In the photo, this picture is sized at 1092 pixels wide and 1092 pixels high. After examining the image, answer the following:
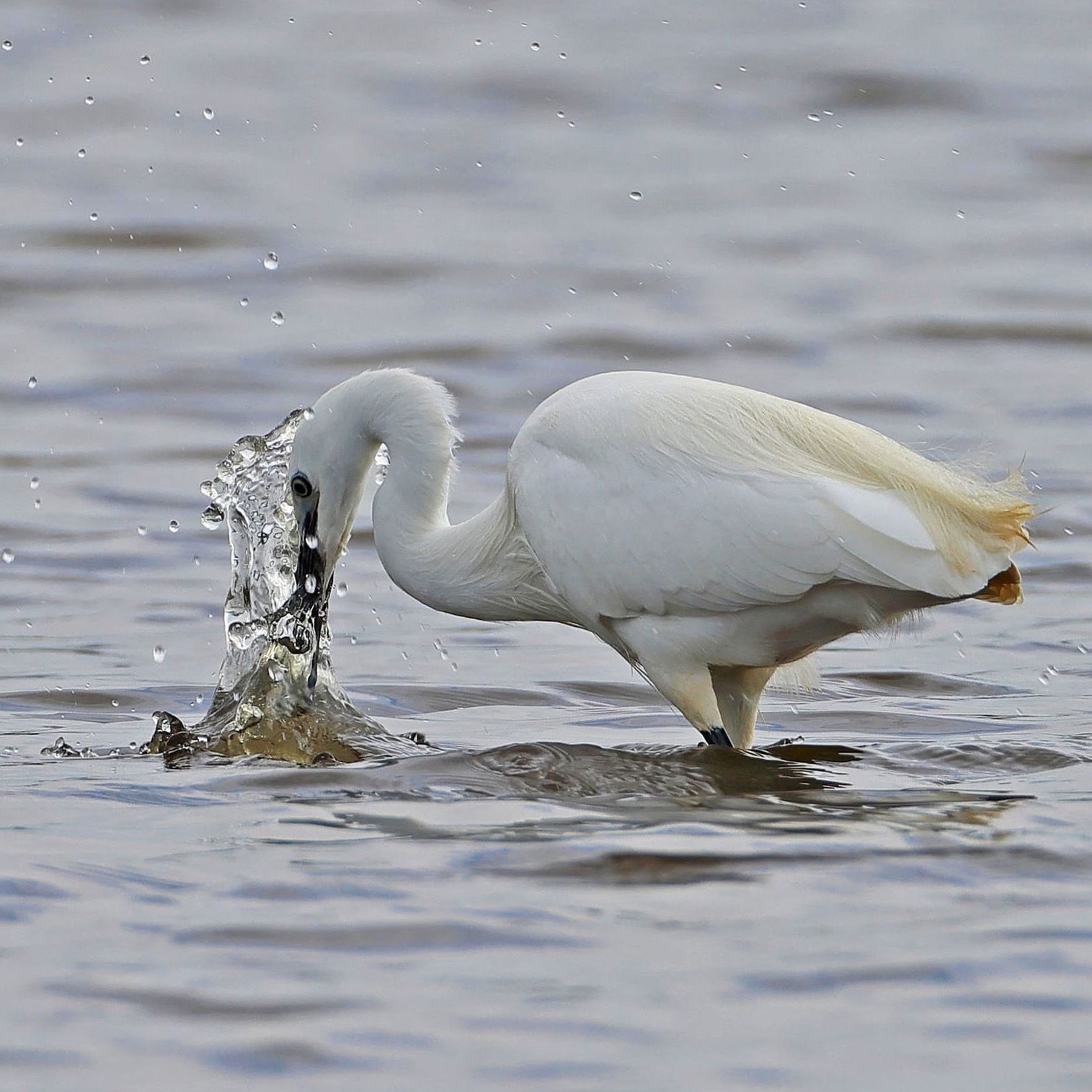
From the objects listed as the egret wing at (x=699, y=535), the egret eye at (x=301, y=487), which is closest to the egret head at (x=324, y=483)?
the egret eye at (x=301, y=487)

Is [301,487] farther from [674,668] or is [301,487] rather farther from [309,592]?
[674,668]

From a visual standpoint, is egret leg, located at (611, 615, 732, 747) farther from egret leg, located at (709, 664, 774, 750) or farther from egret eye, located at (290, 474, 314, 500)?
egret eye, located at (290, 474, 314, 500)

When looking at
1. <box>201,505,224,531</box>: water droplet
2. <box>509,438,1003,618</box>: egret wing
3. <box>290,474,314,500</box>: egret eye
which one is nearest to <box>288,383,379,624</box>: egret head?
<box>290,474,314,500</box>: egret eye

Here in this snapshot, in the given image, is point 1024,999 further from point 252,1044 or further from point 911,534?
point 911,534

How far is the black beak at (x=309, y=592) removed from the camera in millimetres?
5984

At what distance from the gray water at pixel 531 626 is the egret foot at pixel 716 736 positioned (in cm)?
4

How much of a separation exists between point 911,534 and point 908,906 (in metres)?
1.40

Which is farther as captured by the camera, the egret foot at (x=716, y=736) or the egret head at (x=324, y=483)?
the egret head at (x=324, y=483)

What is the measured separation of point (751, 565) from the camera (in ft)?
17.0

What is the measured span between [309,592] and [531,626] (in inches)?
78.5

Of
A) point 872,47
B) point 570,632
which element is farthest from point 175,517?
point 872,47

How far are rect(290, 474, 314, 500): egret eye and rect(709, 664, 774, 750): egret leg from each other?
1.25m

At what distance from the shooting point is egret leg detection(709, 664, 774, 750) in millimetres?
5844

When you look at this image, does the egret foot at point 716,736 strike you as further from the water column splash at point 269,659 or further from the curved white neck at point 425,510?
the water column splash at point 269,659
